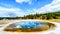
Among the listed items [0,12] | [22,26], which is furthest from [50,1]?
[0,12]

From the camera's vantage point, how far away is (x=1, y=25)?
1.91 metres

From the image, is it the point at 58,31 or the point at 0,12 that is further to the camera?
the point at 0,12

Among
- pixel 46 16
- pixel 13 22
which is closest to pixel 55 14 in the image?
pixel 46 16

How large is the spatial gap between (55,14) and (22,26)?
519mm

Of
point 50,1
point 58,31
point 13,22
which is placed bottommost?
point 58,31

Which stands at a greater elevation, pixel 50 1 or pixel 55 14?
pixel 50 1

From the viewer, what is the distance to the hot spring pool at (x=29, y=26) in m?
1.84

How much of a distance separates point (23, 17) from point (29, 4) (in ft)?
0.70

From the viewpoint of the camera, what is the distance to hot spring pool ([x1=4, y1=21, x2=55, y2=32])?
1840 mm

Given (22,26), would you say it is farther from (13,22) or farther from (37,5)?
(37,5)

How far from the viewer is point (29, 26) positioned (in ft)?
6.09

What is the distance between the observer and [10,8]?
1944 mm

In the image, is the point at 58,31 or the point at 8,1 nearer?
the point at 58,31

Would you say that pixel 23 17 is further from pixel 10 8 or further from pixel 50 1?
pixel 50 1
